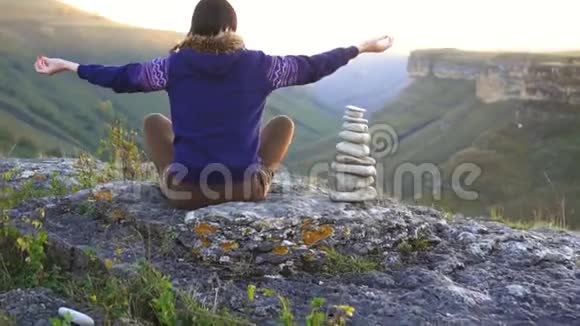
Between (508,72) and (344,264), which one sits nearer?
(344,264)

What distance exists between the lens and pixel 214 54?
5016 millimetres

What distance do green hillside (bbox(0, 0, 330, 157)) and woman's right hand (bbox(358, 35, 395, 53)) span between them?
212 ft

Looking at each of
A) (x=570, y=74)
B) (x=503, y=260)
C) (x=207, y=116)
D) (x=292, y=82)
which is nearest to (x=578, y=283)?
(x=503, y=260)

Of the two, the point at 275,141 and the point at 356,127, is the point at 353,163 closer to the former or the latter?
the point at 356,127

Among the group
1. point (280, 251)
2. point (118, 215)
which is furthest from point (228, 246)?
point (118, 215)

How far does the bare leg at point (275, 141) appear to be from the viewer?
566 cm

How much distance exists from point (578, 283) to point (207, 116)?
2853 mm

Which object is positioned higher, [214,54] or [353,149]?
[214,54]

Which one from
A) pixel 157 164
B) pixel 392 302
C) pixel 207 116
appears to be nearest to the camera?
pixel 392 302

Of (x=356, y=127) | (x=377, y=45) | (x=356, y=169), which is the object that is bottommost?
(x=356, y=169)

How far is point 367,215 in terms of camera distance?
5156 millimetres

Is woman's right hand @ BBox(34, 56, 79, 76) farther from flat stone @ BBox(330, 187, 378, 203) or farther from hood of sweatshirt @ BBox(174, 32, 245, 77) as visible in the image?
flat stone @ BBox(330, 187, 378, 203)

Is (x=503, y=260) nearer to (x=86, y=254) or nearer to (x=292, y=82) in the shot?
(x=292, y=82)

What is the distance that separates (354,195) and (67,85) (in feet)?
326
